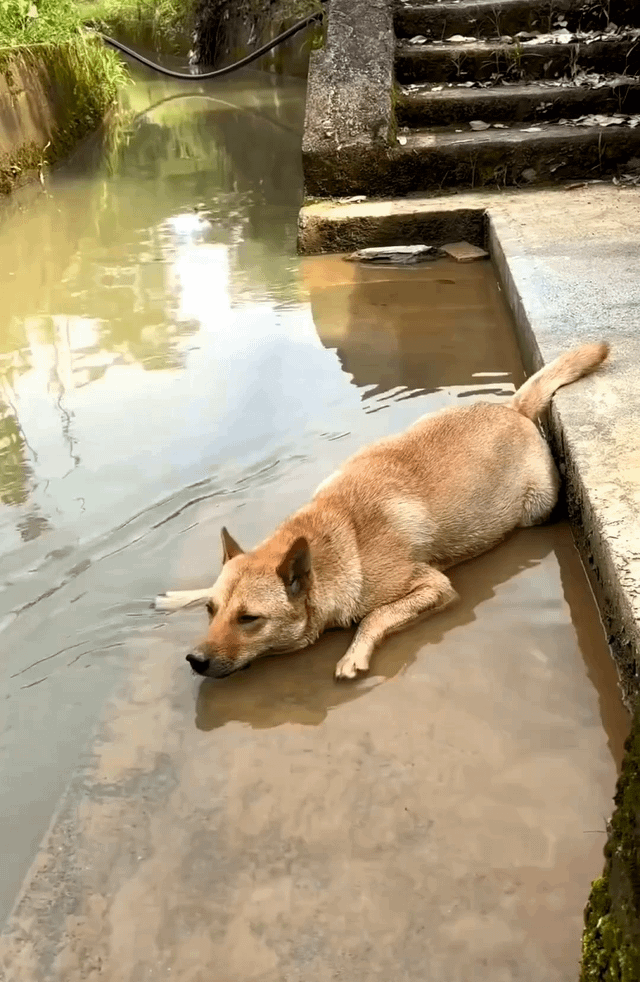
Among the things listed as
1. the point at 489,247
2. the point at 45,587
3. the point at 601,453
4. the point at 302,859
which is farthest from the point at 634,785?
the point at 489,247

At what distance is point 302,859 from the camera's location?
2.68 meters

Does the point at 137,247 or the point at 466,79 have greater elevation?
the point at 466,79

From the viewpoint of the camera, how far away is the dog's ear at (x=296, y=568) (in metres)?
3.39

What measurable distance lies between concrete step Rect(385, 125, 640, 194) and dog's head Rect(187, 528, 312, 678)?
202 inches

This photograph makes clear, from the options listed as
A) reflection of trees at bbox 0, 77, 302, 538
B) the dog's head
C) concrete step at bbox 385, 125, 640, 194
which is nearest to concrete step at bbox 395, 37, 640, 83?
concrete step at bbox 385, 125, 640, 194

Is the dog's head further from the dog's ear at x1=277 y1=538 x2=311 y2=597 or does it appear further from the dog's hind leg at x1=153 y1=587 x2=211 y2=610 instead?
the dog's hind leg at x1=153 y1=587 x2=211 y2=610

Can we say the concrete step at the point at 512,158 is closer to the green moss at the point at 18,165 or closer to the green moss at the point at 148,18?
the green moss at the point at 18,165

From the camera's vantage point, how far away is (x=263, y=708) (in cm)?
331

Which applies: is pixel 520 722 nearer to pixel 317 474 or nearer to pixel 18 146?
pixel 317 474

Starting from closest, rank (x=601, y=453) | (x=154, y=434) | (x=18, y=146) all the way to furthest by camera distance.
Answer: (x=601, y=453) → (x=154, y=434) → (x=18, y=146)

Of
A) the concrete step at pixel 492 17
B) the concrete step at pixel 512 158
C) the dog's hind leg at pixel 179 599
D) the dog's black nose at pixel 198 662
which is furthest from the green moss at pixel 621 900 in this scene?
the concrete step at pixel 492 17

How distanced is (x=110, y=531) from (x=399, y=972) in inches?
95.2

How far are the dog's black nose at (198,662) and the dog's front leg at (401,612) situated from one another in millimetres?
455

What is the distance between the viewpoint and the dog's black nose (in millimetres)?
3281
